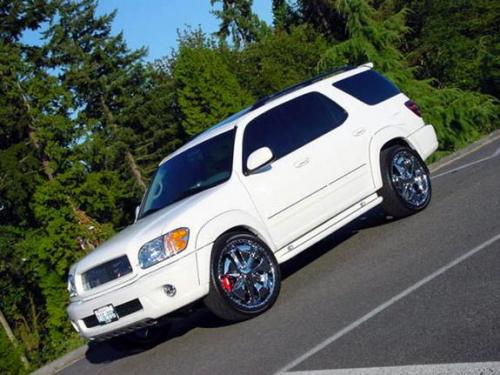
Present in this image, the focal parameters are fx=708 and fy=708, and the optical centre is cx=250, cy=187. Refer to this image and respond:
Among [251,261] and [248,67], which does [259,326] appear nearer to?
[251,261]

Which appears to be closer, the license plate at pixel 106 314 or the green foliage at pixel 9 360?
the license plate at pixel 106 314

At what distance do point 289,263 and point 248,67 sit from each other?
4630cm

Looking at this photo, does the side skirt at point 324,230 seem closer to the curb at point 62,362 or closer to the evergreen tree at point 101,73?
the curb at point 62,362

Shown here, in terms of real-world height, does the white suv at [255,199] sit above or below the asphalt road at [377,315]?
above

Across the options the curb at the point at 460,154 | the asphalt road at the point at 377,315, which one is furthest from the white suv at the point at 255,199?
the curb at the point at 460,154

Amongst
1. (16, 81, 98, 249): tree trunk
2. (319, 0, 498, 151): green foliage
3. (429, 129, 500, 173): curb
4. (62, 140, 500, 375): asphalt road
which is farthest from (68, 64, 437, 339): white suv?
(16, 81, 98, 249): tree trunk

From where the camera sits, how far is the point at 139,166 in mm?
45312

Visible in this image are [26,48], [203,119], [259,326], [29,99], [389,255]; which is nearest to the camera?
[259,326]

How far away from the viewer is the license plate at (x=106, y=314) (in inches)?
265

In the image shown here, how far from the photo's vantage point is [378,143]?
8.92 meters

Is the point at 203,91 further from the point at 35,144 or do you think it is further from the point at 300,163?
the point at 300,163

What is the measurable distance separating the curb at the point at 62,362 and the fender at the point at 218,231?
3.43 metres

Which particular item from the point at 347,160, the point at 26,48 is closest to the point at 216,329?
the point at 347,160

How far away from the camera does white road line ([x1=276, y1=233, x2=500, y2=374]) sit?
17.0ft
